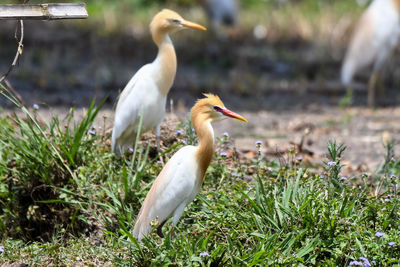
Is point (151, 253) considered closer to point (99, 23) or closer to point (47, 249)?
point (47, 249)

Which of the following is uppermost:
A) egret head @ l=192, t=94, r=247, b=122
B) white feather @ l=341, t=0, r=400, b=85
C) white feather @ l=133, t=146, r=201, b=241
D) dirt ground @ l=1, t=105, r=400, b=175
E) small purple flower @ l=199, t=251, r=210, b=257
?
white feather @ l=341, t=0, r=400, b=85

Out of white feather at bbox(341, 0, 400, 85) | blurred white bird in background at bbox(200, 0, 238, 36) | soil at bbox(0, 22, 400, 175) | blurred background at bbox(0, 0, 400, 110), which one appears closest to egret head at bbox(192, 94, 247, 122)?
soil at bbox(0, 22, 400, 175)

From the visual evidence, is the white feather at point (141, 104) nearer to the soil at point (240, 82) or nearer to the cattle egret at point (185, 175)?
the soil at point (240, 82)

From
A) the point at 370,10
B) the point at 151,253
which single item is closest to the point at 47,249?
the point at 151,253

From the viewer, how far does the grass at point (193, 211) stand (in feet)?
9.28

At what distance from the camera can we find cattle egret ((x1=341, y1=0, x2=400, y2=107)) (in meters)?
8.21

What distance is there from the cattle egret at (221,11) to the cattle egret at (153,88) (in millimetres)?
8837

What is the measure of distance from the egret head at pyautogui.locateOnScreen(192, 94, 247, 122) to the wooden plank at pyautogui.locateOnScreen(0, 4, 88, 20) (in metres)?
0.75

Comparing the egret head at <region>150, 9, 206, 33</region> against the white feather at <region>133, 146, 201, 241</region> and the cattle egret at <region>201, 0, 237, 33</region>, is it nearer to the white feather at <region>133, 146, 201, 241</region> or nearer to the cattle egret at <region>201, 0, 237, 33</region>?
the white feather at <region>133, 146, 201, 241</region>

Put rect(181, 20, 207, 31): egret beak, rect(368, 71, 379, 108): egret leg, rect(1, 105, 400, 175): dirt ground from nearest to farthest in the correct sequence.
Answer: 1. rect(181, 20, 207, 31): egret beak
2. rect(1, 105, 400, 175): dirt ground
3. rect(368, 71, 379, 108): egret leg

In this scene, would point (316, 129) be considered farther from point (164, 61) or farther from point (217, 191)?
point (217, 191)

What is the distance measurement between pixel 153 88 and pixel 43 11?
3.79ft

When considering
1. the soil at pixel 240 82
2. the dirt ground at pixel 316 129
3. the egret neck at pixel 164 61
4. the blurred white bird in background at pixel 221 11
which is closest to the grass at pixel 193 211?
the egret neck at pixel 164 61

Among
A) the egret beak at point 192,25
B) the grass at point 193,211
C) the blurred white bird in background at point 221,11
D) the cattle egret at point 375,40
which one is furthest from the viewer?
the blurred white bird in background at point 221,11
